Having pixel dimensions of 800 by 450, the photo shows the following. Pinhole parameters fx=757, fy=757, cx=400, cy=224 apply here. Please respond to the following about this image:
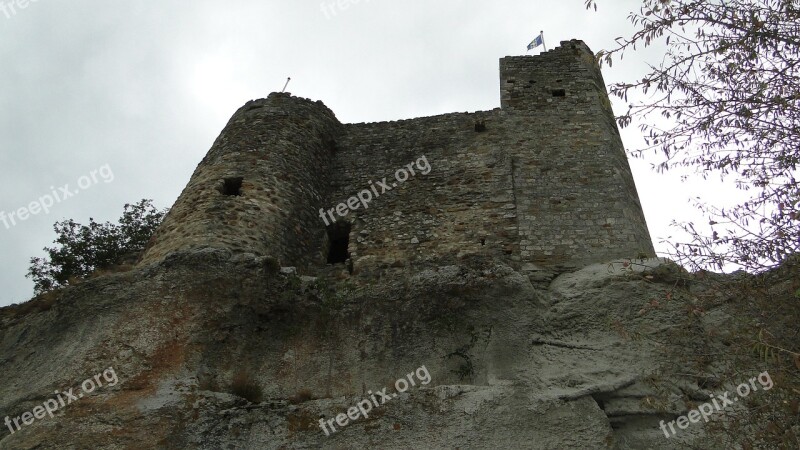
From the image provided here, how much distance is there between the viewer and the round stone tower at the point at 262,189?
32.3 feet

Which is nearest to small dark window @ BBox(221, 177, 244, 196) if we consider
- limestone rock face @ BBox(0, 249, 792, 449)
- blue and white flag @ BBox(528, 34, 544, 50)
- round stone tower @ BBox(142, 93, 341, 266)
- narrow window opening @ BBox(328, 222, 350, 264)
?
round stone tower @ BBox(142, 93, 341, 266)

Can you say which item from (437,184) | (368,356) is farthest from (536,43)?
(368,356)

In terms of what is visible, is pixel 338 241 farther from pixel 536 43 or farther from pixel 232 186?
pixel 536 43

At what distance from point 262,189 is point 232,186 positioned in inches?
18.0

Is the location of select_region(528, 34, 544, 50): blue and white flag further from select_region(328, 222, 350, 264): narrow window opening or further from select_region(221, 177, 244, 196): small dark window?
select_region(221, 177, 244, 196): small dark window

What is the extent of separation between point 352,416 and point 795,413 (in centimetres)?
395

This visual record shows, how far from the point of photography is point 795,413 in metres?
5.96

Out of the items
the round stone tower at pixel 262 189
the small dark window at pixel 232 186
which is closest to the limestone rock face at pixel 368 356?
the round stone tower at pixel 262 189

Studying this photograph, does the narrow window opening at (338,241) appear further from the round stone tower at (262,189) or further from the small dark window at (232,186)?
the small dark window at (232,186)

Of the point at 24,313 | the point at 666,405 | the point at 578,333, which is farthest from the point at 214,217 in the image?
the point at 666,405

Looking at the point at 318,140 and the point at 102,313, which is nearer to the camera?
the point at 102,313

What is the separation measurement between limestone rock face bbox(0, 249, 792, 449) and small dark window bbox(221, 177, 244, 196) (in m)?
1.86

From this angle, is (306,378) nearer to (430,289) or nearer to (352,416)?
(352,416)

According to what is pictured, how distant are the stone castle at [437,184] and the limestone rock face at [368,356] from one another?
3.01 ft
